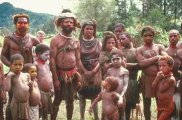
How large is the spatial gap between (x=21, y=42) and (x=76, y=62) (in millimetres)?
1202

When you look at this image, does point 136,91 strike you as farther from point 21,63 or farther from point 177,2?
point 177,2

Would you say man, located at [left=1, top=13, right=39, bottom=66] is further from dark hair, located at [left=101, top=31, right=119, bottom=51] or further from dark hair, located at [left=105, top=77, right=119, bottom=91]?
dark hair, located at [left=105, top=77, right=119, bottom=91]

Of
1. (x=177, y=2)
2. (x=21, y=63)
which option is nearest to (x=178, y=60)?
(x=21, y=63)

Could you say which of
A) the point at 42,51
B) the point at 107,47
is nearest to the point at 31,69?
the point at 42,51

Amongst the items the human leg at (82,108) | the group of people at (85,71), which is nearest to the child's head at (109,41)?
the group of people at (85,71)

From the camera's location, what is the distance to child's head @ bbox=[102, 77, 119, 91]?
661cm

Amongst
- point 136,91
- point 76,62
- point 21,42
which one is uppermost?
point 21,42

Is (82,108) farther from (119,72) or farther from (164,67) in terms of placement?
(164,67)

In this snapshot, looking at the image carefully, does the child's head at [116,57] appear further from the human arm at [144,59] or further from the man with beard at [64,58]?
the man with beard at [64,58]

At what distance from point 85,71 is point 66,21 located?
48.2 inches

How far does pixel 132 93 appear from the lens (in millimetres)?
7504

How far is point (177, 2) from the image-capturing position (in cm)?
6556

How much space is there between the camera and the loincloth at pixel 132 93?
748cm

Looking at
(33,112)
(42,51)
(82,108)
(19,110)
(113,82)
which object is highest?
(42,51)
